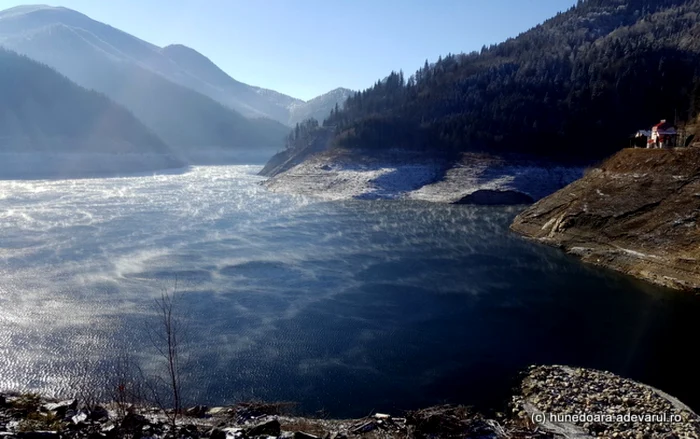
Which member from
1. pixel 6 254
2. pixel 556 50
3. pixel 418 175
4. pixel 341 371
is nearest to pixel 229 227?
pixel 6 254

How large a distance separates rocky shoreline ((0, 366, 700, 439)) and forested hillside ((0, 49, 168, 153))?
12745 cm

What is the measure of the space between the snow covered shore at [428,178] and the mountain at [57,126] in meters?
61.3

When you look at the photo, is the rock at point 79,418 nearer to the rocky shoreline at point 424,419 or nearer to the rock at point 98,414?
the rocky shoreline at point 424,419

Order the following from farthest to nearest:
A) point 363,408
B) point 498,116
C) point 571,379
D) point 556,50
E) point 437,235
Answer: point 556,50, point 498,116, point 437,235, point 571,379, point 363,408

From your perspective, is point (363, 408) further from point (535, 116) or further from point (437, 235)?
point (535, 116)

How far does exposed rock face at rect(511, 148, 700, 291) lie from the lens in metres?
27.1

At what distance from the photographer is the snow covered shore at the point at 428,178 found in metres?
62.4

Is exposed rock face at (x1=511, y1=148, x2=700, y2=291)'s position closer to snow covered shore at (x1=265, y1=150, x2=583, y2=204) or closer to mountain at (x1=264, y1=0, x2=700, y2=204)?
snow covered shore at (x1=265, y1=150, x2=583, y2=204)

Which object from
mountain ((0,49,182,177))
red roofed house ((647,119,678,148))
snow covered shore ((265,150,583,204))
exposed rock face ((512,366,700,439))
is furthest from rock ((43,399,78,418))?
mountain ((0,49,182,177))

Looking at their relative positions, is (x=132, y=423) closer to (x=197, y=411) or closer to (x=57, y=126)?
(x=197, y=411)

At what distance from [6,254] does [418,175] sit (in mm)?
54391

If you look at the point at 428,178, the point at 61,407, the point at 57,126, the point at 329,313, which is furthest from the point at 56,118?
the point at 61,407

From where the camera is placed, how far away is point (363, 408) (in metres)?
13.8

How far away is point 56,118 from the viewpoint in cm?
13738
